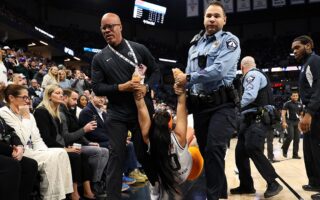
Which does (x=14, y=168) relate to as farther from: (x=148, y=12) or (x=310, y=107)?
(x=148, y=12)

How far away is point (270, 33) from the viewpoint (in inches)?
1142

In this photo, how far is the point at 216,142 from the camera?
8.70ft

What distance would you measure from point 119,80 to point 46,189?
60.2 inches

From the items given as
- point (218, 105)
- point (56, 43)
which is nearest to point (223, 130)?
point (218, 105)

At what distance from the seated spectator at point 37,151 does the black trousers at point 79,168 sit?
0.34m

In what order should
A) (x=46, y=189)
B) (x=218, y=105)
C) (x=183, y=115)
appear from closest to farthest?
(x=183, y=115)
(x=218, y=105)
(x=46, y=189)

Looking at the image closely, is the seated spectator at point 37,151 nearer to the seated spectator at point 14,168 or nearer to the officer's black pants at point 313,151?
the seated spectator at point 14,168

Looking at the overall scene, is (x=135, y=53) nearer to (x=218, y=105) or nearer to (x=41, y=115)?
(x=218, y=105)

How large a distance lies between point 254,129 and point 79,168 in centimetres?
217

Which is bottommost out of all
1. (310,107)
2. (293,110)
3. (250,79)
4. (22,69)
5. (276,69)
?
(293,110)

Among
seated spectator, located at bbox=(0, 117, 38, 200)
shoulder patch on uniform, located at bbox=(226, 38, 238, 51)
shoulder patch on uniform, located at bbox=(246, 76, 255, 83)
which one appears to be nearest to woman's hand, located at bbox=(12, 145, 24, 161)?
seated spectator, located at bbox=(0, 117, 38, 200)

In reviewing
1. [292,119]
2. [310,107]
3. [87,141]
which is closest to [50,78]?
[87,141]

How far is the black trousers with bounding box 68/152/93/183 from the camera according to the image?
4133mm

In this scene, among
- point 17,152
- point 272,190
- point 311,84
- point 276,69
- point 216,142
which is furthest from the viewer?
point 276,69
